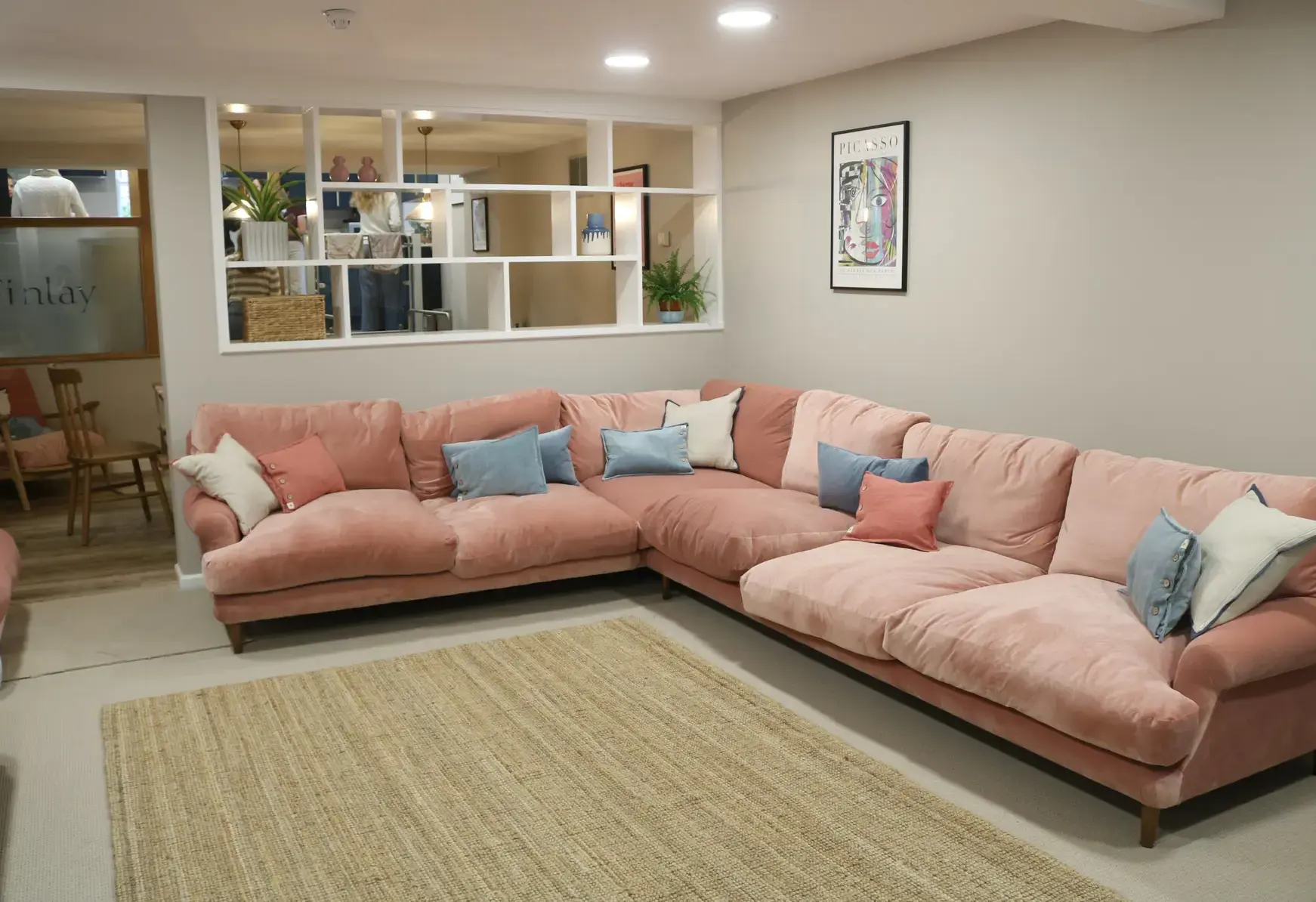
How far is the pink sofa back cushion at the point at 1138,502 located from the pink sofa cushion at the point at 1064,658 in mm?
132

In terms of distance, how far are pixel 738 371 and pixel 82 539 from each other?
149 inches

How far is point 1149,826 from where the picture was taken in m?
2.86

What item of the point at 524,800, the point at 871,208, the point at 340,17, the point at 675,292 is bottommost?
the point at 524,800

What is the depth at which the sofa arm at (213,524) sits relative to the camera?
4387mm

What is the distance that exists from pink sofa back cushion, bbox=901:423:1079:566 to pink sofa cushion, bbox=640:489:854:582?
1.46ft

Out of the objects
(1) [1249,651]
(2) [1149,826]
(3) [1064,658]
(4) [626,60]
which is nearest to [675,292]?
(4) [626,60]

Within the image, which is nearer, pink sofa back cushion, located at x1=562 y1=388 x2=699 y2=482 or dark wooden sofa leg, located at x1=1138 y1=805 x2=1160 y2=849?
dark wooden sofa leg, located at x1=1138 y1=805 x2=1160 y2=849

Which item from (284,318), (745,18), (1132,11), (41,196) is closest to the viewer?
(1132,11)

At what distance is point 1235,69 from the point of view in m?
3.71

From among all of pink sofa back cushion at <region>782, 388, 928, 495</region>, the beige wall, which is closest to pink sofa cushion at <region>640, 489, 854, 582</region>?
pink sofa back cushion at <region>782, 388, 928, 495</region>

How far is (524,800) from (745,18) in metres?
2.84

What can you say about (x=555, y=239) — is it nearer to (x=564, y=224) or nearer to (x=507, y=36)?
(x=564, y=224)

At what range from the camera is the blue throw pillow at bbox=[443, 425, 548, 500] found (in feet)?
17.0

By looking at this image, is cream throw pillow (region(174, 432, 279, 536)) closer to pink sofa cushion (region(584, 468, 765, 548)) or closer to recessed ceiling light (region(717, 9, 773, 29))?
pink sofa cushion (region(584, 468, 765, 548))
